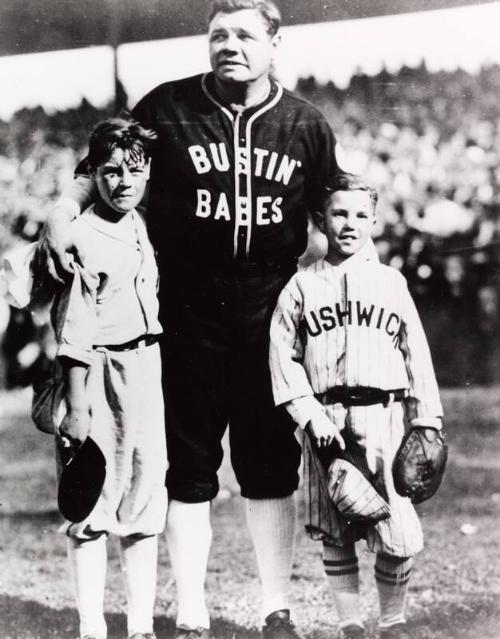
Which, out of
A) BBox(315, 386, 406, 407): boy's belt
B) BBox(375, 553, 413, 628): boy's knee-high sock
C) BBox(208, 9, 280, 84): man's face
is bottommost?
BBox(375, 553, 413, 628): boy's knee-high sock

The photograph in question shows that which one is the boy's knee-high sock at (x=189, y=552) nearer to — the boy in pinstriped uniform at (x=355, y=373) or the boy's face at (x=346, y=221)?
the boy in pinstriped uniform at (x=355, y=373)

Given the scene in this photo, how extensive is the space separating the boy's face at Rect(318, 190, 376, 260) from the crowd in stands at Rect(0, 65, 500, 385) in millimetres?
207

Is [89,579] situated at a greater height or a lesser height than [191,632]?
greater

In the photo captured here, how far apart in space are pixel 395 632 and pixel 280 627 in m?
0.47

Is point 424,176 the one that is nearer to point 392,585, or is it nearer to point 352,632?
point 392,585

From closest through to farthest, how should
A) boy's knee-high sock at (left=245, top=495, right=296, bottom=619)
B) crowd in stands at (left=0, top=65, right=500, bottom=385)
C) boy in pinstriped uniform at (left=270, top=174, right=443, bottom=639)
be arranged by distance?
boy in pinstriped uniform at (left=270, top=174, right=443, bottom=639), boy's knee-high sock at (left=245, top=495, right=296, bottom=619), crowd in stands at (left=0, top=65, right=500, bottom=385)

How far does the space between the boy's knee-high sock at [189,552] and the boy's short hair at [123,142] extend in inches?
56.1

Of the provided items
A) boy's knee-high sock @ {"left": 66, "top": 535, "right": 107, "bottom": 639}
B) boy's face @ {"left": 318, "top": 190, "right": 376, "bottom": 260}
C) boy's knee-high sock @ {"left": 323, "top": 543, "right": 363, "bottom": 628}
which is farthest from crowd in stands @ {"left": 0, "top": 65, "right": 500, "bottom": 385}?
boy's knee-high sock @ {"left": 323, "top": 543, "right": 363, "bottom": 628}

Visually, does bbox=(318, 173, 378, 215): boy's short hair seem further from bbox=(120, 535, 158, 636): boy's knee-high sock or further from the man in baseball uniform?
bbox=(120, 535, 158, 636): boy's knee-high sock

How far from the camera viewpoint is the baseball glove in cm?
340

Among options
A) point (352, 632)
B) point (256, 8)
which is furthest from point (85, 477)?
point (256, 8)

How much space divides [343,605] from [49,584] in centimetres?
126

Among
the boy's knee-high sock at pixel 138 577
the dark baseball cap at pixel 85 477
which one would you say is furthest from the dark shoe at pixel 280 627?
the dark baseball cap at pixel 85 477

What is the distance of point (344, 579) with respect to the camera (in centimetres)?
343
